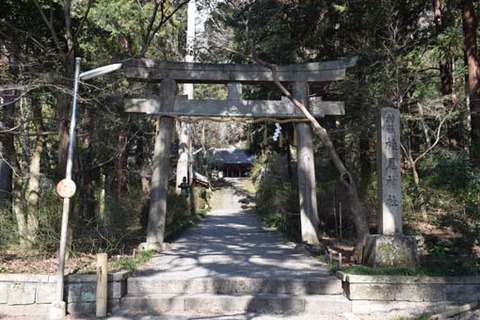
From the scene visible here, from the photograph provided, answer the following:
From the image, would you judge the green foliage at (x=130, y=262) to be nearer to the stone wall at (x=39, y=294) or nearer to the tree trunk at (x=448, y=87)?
the stone wall at (x=39, y=294)

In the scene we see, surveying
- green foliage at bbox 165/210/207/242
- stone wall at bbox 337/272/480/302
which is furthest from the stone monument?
green foliage at bbox 165/210/207/242

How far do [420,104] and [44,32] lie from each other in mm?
9894

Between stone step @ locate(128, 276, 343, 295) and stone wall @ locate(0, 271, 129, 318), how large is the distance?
0.63 m

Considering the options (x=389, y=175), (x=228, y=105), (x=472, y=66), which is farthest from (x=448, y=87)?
(x=389, y=175)

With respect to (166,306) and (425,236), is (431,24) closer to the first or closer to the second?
(425,236)

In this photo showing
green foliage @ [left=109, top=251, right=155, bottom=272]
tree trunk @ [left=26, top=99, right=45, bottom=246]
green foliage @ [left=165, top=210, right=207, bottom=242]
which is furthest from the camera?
green foliage @ [left=165, top=210, right=207, bottom=242]

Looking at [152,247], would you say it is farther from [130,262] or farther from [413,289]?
[413,289]

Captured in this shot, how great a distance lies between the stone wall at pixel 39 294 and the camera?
6.96 meters

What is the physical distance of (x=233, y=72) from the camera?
11.4 meters

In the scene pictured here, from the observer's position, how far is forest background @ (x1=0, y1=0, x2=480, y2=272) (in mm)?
9250

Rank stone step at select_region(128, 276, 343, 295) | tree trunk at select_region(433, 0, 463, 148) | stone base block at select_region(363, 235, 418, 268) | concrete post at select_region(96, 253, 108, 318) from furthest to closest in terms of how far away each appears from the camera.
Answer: tree trunk at select_region(433, 0, 463, 148) < stone base block at select_region(363, 235, 418, 268) < stone step at select_region(128, 276, 343, 295) < concrete post at select_region(96, 253, 108, 318)

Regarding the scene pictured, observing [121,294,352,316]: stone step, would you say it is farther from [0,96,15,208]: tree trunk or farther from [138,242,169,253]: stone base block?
[0,96,15,208]: tree trunk

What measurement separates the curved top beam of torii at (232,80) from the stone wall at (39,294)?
5.29m

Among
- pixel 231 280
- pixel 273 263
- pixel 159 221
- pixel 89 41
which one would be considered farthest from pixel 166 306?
pixel 89 41
